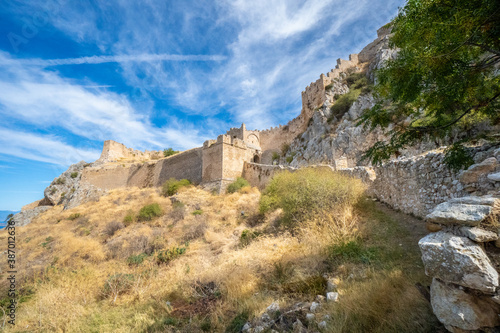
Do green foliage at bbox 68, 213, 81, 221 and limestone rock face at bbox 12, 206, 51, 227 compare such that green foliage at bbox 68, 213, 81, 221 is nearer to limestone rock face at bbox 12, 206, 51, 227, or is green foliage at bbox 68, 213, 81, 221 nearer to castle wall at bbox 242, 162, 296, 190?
limestone rock face at bbox 12, 206, 51, 227

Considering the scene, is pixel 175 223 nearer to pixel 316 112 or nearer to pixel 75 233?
pixel 75 233

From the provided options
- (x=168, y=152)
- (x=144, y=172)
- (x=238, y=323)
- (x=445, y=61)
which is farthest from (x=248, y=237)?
(x=168, y=152)

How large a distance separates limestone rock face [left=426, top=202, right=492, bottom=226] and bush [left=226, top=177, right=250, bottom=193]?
1490 cm

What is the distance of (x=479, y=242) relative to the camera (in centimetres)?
185

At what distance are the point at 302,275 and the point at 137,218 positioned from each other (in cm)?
1278

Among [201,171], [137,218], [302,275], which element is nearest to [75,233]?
[137,218]

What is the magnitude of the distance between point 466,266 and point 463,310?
37cm

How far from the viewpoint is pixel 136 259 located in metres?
7.80

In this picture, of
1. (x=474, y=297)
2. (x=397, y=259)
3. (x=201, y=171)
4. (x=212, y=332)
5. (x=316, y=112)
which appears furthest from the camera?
(x=316, y=112)

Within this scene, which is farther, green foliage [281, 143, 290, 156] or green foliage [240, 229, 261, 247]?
green foliage [281, 143, 290, 156]

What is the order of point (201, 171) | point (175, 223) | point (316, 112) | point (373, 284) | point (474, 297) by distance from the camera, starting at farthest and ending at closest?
point (316, 112) < point (201, 171) < point (175, 223) < point (373, 284) < point (474, 297)

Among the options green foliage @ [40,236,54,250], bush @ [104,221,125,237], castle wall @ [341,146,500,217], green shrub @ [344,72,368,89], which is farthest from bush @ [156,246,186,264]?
green shrub @ [344,72,368,89]

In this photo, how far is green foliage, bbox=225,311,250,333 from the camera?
11.4ft

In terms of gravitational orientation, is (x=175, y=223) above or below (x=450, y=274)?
below
